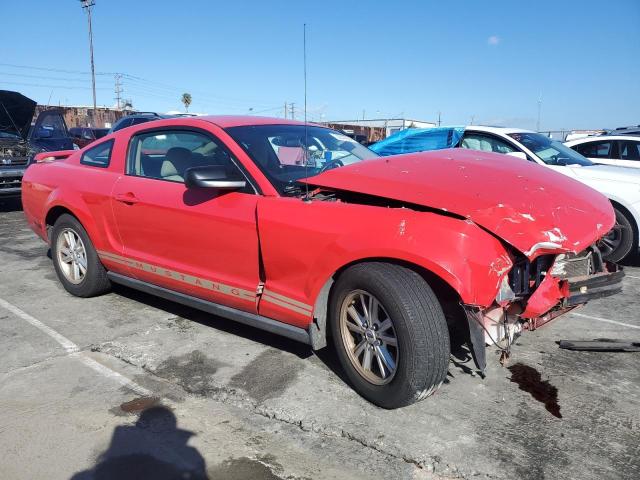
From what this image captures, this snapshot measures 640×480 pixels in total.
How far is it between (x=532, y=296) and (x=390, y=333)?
0.77m

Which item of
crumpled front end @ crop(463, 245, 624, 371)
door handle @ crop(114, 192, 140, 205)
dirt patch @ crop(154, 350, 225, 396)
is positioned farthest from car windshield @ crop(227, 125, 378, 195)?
crumpled front end @ crop(463, 245, 624, 371)

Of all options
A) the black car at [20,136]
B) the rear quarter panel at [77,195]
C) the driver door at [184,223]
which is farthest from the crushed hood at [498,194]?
the black car at [20,136]

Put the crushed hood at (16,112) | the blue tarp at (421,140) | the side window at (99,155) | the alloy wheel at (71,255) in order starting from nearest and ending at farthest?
the side window at (99,155) < the alloy wheel at (71,255) < the blue tarp at (421,140) < the crushed hood at (16,112)

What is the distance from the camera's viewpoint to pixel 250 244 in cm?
325

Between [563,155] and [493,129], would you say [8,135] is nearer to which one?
[493,129]

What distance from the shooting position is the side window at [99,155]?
4434 millimetres

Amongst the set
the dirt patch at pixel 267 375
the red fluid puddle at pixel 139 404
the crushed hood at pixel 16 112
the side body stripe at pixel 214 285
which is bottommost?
the red fluid puddle at pixel 139 404

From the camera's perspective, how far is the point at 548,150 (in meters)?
6.88

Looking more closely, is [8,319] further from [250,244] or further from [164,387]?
[250,244]

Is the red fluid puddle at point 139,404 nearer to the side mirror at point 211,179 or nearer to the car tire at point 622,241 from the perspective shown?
the side mirror at point 211,179

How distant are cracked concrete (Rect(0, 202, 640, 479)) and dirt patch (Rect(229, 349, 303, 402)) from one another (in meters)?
0.01

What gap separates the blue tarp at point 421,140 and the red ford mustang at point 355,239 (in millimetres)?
3380

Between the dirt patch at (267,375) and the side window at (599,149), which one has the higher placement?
the side window at (599,149)

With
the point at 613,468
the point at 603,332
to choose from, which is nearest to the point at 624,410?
the point at 613,468
